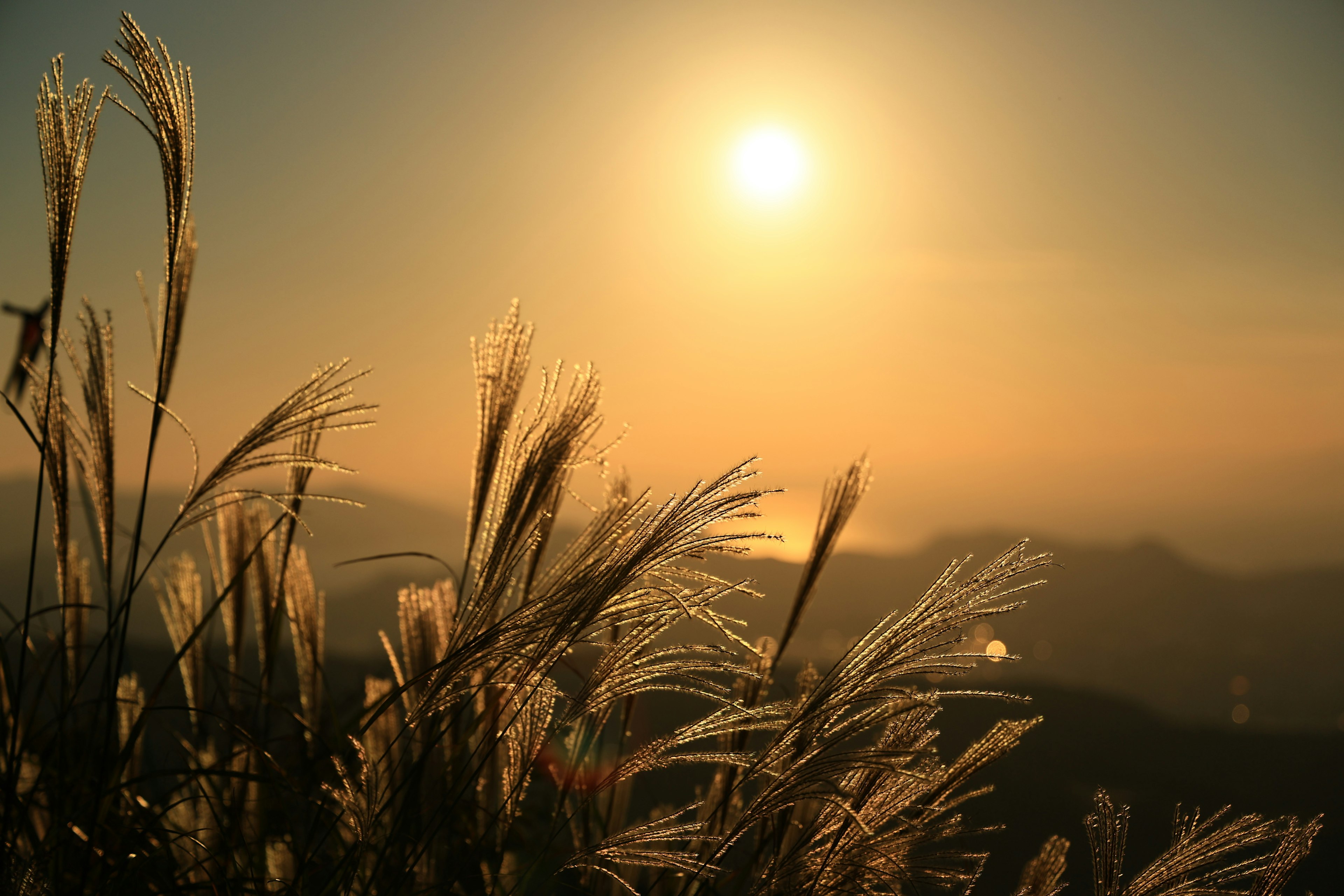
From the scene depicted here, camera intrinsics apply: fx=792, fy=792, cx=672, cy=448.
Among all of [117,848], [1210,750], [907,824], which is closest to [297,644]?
[117,848]

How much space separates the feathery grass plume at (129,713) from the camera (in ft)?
6.52

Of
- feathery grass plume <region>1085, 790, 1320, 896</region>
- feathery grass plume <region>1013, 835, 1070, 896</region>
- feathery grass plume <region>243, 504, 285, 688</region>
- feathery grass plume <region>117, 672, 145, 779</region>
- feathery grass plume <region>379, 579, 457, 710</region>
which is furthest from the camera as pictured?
feathery grass plume <region>117, 672, 145, 779</region>

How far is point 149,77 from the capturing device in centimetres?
102

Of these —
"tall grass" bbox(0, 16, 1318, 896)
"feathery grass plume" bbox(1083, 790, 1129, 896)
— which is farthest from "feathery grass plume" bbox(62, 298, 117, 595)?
"feathery grass plume" bbox(1083, 790, 1129, 896)

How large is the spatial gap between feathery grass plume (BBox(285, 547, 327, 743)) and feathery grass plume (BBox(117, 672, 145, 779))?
38cm

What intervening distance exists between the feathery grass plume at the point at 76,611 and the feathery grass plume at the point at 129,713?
0.50 feet

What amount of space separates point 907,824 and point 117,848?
137 centimetres

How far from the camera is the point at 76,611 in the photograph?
1.86 meters

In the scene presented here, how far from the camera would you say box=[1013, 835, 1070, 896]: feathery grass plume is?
4.59 feet

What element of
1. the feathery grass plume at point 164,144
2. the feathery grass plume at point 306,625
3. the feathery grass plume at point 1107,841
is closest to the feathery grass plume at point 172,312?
the feathery grass plume at point 164,144

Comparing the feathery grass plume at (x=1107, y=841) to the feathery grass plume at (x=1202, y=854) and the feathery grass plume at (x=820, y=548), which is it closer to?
the feathery grass plume at (x=1202, y=854)

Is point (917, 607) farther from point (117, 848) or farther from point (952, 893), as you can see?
point (117, 848)

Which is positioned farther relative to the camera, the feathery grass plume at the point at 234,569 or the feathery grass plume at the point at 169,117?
the feathery grass plume at the point at 234,569

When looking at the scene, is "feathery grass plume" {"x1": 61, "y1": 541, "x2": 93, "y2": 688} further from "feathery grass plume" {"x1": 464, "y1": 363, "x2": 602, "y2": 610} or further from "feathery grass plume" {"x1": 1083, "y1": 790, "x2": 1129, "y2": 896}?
"feathery grass plume" {"x1": 1083, "y1": 790, "x2": 1129, "y2": 896}
